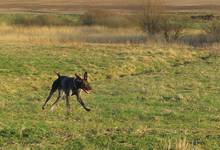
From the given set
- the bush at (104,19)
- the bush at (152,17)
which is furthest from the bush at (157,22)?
the bush at (104,19)

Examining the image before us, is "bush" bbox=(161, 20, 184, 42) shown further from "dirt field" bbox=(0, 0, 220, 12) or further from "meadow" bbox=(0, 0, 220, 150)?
"dirt field" bbox=(0, 0, 220, 12)

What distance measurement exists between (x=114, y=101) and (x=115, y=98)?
0.74 metres

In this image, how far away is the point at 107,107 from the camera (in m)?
16.9

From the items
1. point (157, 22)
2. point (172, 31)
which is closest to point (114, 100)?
point (172, 31)

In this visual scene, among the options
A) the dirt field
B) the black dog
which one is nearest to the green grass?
the black dog

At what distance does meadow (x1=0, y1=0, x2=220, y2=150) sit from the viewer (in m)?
11.8

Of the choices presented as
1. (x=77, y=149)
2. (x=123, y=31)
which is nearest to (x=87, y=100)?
(x=77, y=149)

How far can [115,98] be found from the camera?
19219 millimetres

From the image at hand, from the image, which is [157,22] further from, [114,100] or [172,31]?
[114,100]

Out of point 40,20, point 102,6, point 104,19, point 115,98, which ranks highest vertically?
point 115,98

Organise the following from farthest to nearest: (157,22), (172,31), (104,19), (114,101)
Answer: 1. (104,19)
2. (157,22)
3. (172,31)
4. (114,101)

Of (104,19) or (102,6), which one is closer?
(104,19)

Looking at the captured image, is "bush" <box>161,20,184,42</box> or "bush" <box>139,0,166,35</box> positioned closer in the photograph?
"bush" <box>161,20,184,42</box>

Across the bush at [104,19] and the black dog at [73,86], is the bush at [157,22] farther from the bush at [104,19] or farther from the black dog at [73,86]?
the black dog at [73,86]
